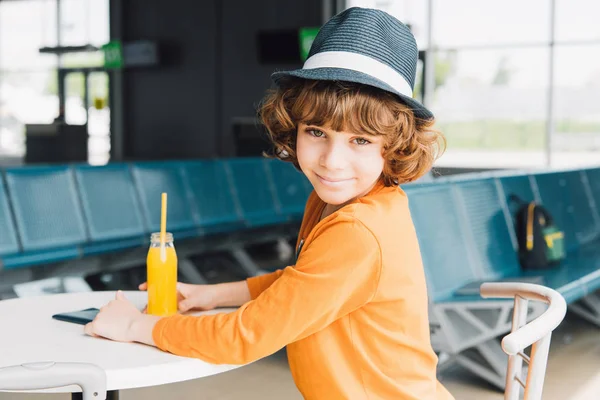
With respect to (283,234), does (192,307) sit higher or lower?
higher

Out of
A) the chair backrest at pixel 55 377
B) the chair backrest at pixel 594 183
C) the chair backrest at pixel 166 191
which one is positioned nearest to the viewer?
the chair backrest at pixel 55 377

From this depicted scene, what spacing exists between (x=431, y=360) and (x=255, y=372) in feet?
7.78

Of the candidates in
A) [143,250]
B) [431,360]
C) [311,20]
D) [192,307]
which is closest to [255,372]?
[143,250]

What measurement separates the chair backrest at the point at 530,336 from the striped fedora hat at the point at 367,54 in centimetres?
42

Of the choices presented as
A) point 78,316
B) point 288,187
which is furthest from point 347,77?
point 288,187

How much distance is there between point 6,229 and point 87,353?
2875 mm

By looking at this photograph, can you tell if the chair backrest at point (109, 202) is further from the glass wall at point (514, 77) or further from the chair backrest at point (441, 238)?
the glass wall at point (514, 77)

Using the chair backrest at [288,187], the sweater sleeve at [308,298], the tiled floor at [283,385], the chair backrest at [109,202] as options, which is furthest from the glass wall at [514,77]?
the sweater sleeve at [308,298]

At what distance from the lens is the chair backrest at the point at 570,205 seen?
195 inches

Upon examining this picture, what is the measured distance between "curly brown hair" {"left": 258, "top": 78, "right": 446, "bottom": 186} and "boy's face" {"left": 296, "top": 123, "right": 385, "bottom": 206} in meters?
0.02

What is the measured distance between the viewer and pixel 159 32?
1273cm

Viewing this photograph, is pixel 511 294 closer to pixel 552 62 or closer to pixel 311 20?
pixel 552 62

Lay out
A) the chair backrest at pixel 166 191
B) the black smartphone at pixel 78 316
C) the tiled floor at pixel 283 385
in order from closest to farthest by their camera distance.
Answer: the black smartphone at pixel 78 316 < the tiled floor at pixel 283 385 < the chair backrest at pixel 166 191

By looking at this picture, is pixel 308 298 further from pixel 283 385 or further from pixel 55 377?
pixel 283 385
